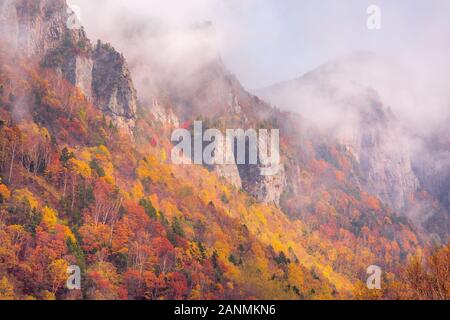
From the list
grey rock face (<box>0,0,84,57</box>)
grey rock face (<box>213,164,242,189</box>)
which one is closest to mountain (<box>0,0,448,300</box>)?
grey rock face (<box>0,0,84,57</box>)

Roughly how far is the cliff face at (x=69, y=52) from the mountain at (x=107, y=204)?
1.16ft

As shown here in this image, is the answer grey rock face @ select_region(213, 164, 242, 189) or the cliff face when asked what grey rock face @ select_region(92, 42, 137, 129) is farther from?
grey rock face @ select_region(213, 164, 242, 189)

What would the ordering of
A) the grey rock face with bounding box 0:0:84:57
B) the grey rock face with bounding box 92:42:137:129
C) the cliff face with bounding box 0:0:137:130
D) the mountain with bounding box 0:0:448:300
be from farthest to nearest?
the grey rock face with bounding box 92:42:137:129 < the cliff face with bounding box 0:0:137:130 < the grey rock face with bounding box 0:0:84:57 < the mountain with bounding box 0:0:448:300

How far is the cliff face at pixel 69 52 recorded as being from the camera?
445ft

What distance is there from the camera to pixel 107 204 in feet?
318

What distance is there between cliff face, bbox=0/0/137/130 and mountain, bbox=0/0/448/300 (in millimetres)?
354

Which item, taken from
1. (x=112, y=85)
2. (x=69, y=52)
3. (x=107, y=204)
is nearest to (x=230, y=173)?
(x=112, y=85)

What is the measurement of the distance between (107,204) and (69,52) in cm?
6358

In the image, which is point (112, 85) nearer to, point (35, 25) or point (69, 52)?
point (69, 52)

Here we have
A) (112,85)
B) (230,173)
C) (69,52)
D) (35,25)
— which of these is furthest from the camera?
(230,173)

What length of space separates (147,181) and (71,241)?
152 feet

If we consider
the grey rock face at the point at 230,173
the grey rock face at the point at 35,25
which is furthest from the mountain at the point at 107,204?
the grey rock face at the point at 230,173

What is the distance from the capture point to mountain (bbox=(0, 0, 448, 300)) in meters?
77.4

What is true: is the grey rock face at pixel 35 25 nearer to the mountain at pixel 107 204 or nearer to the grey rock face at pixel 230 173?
the mountain at pixel 107 204
